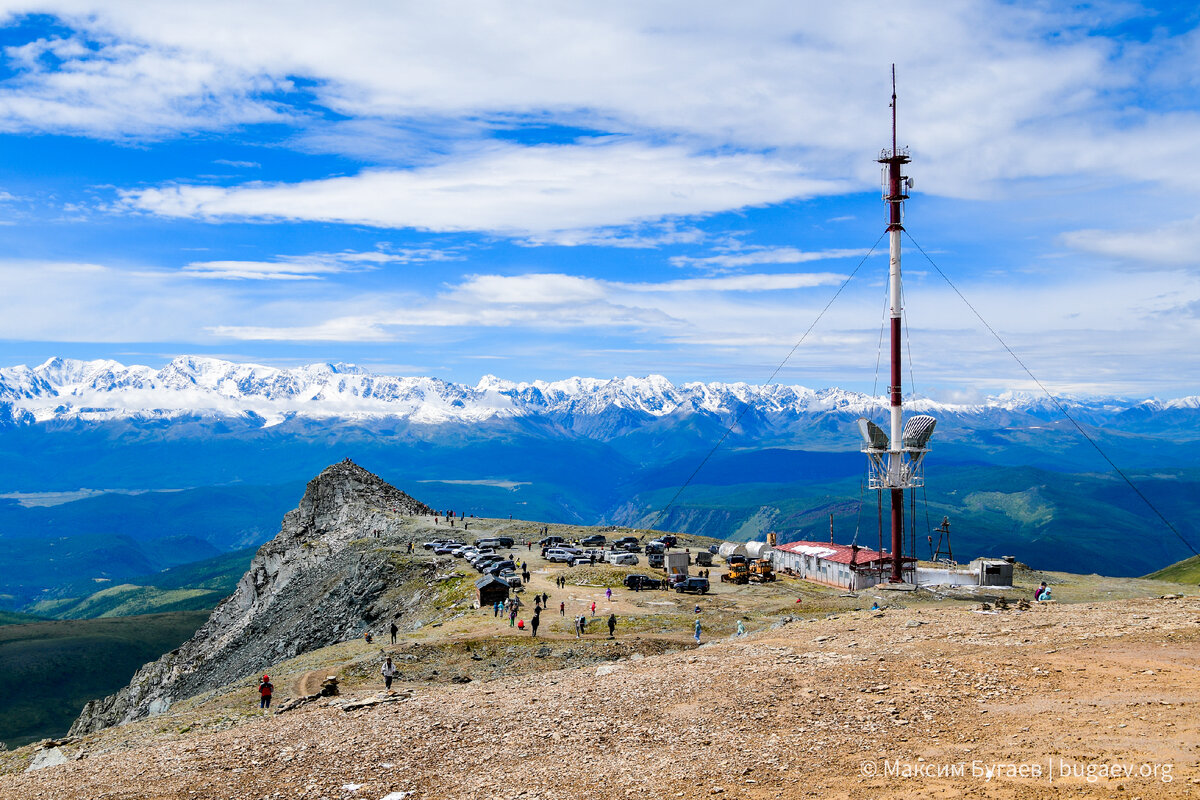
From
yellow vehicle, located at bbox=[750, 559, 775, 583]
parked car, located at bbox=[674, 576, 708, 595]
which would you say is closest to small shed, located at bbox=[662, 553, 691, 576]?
yellow vehicle, located at bbox=[750, 559, 775, 583]

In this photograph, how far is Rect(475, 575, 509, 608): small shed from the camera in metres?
71.2

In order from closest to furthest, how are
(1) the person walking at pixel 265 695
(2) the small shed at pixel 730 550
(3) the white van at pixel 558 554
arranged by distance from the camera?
(1) the person walking at pixel 265 695 < (2) the small shed at pixel 730 550 < (3) the white van at pixel 558 554

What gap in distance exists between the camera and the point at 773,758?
79.4 feet

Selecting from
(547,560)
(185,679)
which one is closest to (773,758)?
(547,560)

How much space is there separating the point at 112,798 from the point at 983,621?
4217 cm

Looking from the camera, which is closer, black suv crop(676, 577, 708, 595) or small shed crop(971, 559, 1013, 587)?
small shed crop(971, 559, 1013, 587)

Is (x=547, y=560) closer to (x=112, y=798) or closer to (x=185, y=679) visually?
(x=185, y=679)

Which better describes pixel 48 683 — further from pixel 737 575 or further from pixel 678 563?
pixel 737 575

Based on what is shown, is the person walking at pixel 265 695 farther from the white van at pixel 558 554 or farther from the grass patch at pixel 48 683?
the grass patch at pixel 48 683

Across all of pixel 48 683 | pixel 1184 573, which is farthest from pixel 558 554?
pixel 1184 573

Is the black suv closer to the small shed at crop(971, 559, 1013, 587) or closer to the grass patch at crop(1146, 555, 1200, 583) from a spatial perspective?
the small shed at crop(971, 559, 1013, 587)

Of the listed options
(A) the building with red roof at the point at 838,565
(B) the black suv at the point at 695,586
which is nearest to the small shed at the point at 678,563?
(B) the black suv at the point at 695,586

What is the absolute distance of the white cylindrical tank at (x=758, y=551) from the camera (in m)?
97.0

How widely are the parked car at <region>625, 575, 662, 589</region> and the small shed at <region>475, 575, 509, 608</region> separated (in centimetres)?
1491
